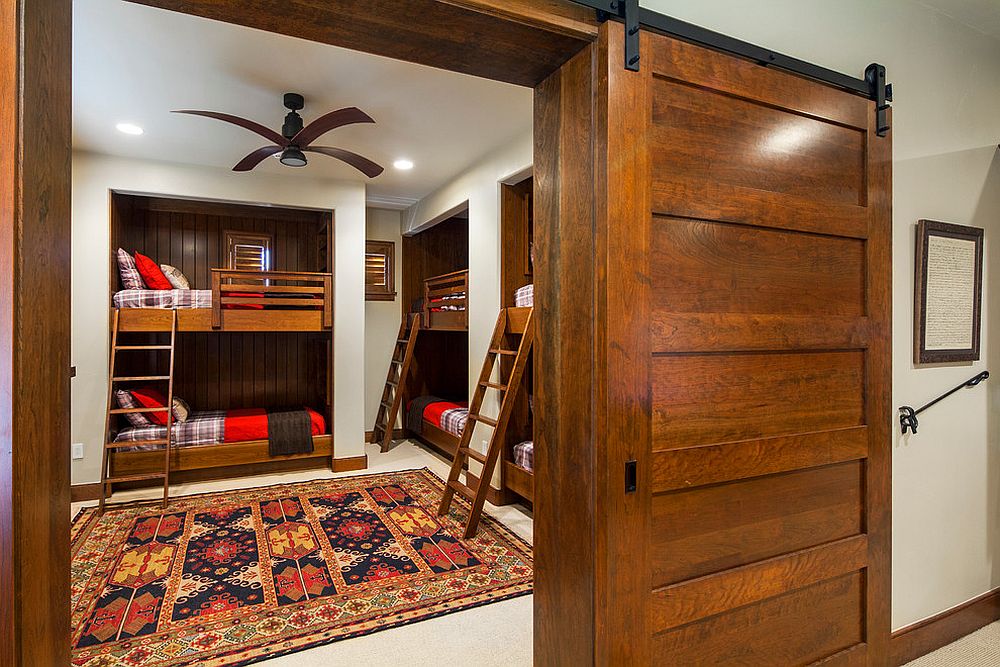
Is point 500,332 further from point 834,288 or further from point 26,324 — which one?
point 26,324

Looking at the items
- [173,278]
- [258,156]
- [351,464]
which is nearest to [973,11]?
[258,156]

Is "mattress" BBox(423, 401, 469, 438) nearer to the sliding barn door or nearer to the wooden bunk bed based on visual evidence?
the wooden bunk bed

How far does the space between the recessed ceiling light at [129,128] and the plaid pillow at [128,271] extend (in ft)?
3.43

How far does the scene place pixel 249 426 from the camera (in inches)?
183

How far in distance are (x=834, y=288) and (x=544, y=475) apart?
44.9 inches

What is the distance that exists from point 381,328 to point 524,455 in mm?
3003

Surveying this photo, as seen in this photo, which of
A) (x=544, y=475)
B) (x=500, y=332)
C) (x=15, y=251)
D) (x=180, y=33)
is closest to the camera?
(x=15, y=251)

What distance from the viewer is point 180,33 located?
2.45 m

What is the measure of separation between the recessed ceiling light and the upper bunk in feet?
2.96

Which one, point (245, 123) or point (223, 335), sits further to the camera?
point (223, 335)

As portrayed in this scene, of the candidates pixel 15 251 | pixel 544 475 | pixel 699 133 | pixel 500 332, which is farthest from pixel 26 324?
pixel 500 332

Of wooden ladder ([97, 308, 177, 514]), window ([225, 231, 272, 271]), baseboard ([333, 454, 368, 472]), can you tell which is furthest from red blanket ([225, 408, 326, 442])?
window ([225, 231, 272, 271])

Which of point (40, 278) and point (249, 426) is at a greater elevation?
point (40, 278)

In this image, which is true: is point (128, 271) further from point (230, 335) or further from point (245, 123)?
point (245, 123)
